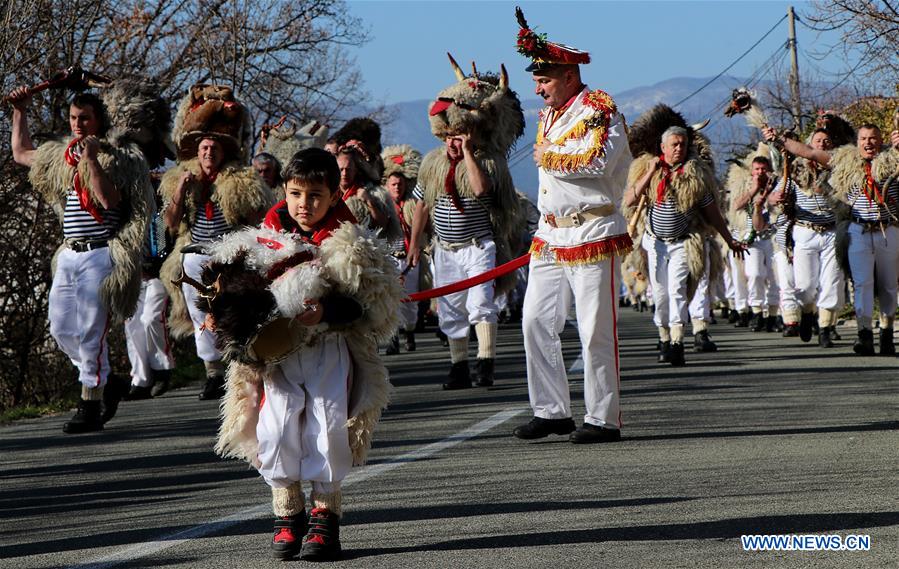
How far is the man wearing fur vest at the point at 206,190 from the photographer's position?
1308cm

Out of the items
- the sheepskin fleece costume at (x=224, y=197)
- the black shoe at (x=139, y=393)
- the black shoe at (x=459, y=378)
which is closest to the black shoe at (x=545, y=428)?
the black shoe at (x=459, y=378)

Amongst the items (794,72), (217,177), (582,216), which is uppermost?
(794,72)

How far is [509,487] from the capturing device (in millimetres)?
7660

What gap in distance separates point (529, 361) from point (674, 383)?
3.92 metres

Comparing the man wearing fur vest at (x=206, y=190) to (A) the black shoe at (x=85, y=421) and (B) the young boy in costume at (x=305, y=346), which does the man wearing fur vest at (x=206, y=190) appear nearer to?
(A) the black shoe at (x=85, y=421)

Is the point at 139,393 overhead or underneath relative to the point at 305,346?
underneath

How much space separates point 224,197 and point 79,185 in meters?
1.93

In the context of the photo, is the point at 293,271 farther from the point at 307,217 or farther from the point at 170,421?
the point at 170,421

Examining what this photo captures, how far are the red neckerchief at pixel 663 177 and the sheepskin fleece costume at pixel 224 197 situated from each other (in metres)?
4.42

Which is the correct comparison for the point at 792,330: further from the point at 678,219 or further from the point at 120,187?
the point at 120,187

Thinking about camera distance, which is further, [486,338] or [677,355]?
[677,355]

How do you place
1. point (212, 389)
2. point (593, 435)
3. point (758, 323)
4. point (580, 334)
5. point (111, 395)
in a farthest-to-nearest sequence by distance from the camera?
point (758, 323), point (212, 389), point (111, 395), point (580, 334), point (593, 435)

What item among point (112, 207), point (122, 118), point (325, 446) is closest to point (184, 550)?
point (325, 446)

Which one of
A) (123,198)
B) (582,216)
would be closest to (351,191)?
(123,198)
